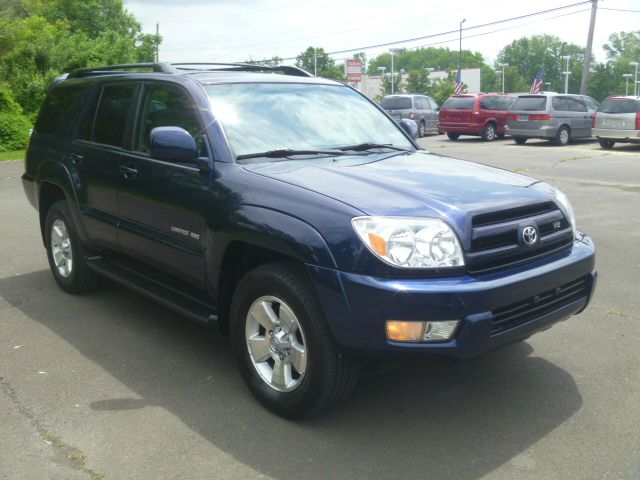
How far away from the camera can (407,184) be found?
3803mm

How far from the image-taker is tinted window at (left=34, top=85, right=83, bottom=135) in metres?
6.04

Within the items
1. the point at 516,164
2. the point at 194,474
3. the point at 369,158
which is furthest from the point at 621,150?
the point at 194,474

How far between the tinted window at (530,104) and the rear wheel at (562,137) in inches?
39.8

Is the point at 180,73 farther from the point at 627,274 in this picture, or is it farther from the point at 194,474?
the point at 627,274

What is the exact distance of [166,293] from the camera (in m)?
4.65

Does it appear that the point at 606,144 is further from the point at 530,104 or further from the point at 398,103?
the point at 398,103

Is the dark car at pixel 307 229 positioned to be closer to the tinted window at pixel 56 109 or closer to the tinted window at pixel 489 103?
the tinted window at pixel 56 109

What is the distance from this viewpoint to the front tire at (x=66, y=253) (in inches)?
229

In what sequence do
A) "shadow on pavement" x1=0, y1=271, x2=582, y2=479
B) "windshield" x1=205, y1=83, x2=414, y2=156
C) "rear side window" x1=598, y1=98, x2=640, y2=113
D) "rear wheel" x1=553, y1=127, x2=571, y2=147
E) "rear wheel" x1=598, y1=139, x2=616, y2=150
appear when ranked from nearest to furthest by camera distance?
"shadow on pavement" x1=0, y1=271, x2=582, y2=479, "windshield" x1=205, y1=83, x2=414, y2=156, "rear side window" x1=598, y1=98, x2=640, y2=113, "rear wheel" x1=598, y1=139, x2=616, y2=150, "rear wheel" x1=553, y1=127, x2=571, y2=147

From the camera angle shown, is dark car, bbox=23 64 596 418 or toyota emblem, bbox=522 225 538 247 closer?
dark car, bbox=23 64 596 418

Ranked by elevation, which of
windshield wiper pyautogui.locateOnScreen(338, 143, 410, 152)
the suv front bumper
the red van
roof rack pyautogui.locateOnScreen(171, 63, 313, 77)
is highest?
roof rack pyautogui.locateOnScreen(171, 63, 313, 77)

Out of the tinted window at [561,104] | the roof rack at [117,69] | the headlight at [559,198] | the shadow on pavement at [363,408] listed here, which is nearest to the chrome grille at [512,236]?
the headlight at [559,198]

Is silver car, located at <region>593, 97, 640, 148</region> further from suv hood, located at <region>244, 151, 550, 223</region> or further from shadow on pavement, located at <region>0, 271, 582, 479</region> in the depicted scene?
suv hood, located at <region>244, 151, 550, 223</region>

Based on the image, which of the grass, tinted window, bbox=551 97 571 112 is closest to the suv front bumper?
the grass
